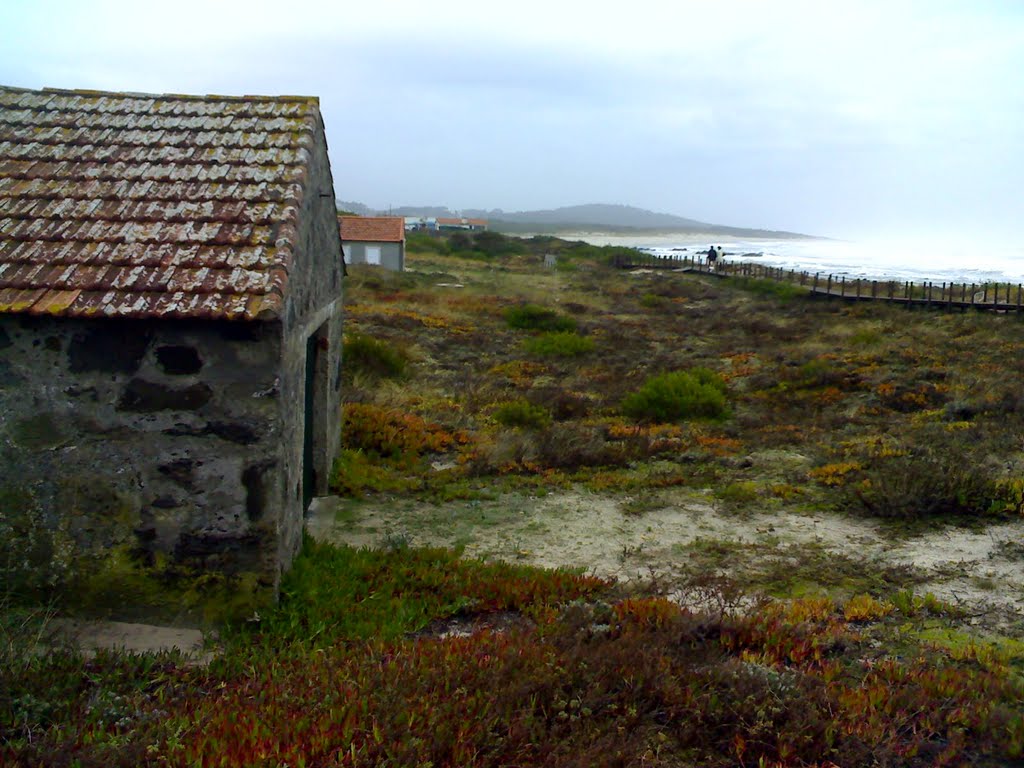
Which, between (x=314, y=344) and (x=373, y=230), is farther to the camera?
(x=373, y=230)

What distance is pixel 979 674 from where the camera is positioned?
187 inches

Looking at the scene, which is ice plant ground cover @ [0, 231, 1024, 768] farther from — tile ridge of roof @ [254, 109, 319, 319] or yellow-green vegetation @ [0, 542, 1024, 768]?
tile ridge of roof @ [254, 109, 319, 319]

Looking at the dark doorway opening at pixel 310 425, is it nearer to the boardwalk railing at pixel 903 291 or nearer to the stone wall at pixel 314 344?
the stone wall at pixel 314 344

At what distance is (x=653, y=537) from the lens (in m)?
8.21

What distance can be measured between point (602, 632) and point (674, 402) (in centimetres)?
979

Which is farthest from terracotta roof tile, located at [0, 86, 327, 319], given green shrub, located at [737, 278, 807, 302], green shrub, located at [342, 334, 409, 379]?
green shrub, located at [737, 278, 807, 302]

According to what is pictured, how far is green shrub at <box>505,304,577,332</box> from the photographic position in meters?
27.0

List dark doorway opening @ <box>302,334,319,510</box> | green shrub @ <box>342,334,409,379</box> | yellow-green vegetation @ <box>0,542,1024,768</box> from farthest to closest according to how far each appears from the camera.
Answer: green shrub @ <box>342,334,409,379</box>
dark doorway opening @ <box>302,334,319,510</box>
yellow-green vegetation @ <box>0,542,1024,768</box>

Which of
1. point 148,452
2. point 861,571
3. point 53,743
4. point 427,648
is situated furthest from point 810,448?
point 53,743

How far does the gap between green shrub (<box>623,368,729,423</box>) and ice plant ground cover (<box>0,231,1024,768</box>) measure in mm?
74

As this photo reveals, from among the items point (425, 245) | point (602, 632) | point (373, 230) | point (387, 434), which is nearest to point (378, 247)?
point (373, 230)

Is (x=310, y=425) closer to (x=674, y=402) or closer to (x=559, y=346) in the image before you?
(x=674, y=402)

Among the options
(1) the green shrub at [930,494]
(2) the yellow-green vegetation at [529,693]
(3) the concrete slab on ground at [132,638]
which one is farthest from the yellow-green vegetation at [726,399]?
(2) the yellow-green vegetation at [529,693]

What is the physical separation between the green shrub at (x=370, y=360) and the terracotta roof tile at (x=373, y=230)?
29.8m
